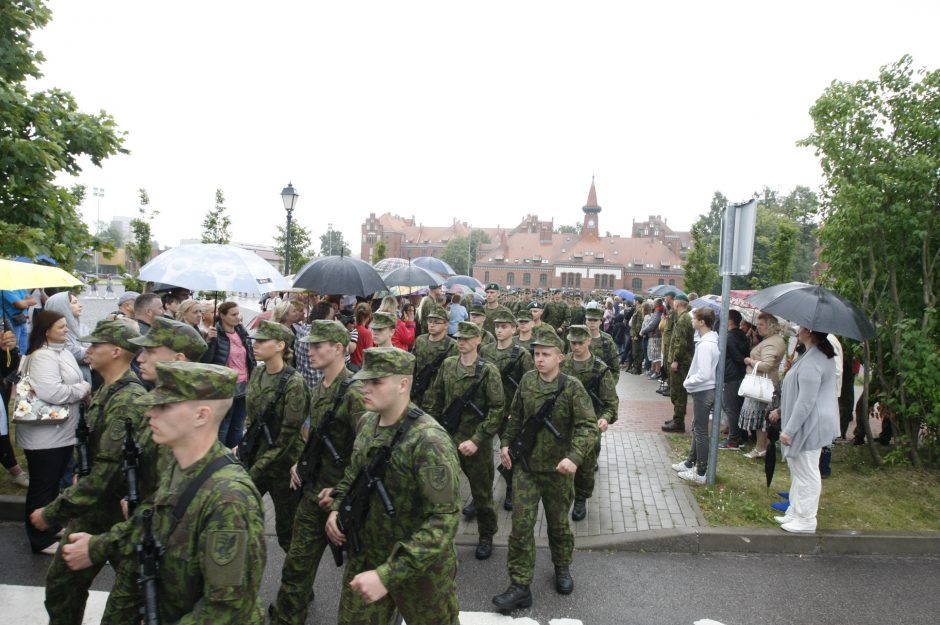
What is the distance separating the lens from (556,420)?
4984mm

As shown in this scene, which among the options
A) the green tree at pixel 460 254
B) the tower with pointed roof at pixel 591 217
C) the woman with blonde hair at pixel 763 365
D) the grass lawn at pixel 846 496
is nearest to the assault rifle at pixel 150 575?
the grass lawn at pixel 846 496

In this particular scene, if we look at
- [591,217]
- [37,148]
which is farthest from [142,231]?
[591,217]

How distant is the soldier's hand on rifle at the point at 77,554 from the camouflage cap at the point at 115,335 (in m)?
1.38

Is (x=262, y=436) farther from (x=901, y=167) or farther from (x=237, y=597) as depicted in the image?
(x=901, y=167)

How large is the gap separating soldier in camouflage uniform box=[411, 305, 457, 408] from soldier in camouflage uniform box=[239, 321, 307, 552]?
7.91 feet

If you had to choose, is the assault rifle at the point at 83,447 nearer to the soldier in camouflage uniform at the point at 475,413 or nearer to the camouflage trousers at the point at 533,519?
the soldier in camouflage uniform at the point at 475,413

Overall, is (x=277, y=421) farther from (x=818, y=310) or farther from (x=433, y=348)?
(x=818, y=310)

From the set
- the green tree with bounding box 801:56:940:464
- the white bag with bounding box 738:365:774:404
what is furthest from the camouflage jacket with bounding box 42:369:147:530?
the green tree with bounding box 801:56:940:464

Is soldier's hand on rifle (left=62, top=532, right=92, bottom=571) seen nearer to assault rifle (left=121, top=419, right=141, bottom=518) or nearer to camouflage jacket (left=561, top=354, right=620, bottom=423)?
assault rifle (left=121, top=419, right=141, bottom=518)

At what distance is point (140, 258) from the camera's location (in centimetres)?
2359

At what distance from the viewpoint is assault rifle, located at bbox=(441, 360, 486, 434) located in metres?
5.84

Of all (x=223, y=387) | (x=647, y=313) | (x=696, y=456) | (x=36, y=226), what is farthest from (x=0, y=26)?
(x=647, y=313)

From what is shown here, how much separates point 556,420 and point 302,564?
222cm

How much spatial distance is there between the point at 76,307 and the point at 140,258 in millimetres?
18400
